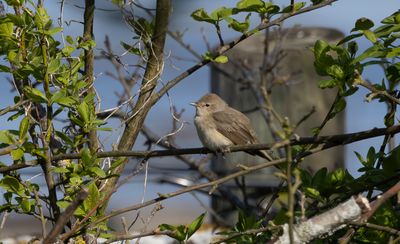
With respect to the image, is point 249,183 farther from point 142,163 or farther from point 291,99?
point 142,163

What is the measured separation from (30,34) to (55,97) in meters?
0.34

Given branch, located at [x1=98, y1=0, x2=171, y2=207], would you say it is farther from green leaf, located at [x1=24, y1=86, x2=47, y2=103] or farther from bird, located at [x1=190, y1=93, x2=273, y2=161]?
bird, located at [x1=190, y1=93, x2=273, y2=161]

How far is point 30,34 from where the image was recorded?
291 cm

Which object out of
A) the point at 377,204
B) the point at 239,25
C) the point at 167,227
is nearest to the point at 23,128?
the point at 167,227

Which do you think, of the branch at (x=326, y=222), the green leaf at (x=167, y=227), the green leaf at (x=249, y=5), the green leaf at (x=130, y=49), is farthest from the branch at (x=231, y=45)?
the branch at (x=326, y=222)

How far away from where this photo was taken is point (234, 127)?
19.8ft

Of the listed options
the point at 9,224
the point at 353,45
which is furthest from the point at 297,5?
the point at 9,224

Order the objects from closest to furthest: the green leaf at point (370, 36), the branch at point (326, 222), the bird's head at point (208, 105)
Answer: the branch at point (326, 222) → the green leaf at point (370, 36) → the bird's head at point (208, 105)

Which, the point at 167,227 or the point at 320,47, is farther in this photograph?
the point at 320,47

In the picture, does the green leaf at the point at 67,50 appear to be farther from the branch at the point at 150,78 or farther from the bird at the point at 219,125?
the bird at the point at 219,125

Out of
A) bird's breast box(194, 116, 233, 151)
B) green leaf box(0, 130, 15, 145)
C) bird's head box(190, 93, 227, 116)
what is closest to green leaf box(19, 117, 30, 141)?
green leaf box(0, 130, 15, 145)

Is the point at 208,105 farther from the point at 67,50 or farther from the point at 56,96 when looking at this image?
the point at 56,96

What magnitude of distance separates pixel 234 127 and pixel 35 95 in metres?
3.41

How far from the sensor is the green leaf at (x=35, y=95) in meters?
2.71
